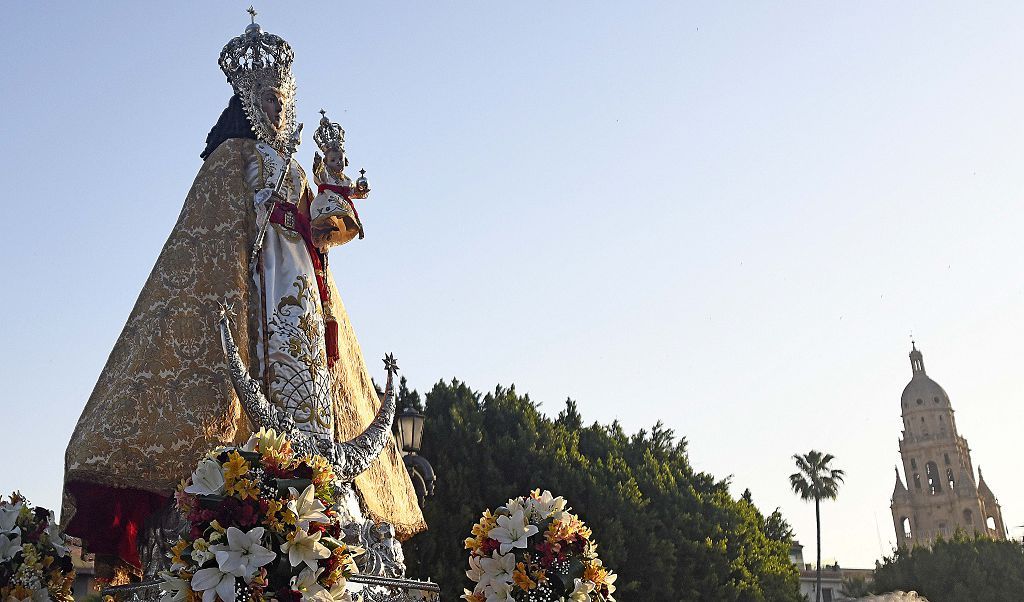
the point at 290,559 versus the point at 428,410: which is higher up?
the point at 428,410

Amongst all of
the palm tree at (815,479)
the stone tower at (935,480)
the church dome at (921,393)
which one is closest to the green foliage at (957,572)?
the palm tree at (815,479)

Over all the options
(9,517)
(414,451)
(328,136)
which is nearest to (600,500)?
(414,451)

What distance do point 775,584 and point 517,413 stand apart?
7989 millimetres

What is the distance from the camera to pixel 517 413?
2372 centimetres

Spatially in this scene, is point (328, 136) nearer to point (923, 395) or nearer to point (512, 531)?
point (512, 531)

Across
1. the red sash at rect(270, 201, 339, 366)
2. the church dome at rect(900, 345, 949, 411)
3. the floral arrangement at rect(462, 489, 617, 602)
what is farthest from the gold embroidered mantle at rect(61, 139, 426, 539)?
the church dome at rect(900, 345, 949, 411)

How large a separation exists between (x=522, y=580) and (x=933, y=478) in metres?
102

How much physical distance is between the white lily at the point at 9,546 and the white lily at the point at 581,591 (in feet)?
13.4

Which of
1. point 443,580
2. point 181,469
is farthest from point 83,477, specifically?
point 443,580

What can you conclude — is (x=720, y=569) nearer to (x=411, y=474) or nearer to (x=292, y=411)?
(x=411, y=474)

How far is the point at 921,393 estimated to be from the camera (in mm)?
103438

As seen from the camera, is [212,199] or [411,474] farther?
[411,474]

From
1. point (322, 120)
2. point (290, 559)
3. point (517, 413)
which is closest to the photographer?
point (290, 559)

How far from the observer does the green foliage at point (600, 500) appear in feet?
67.9
